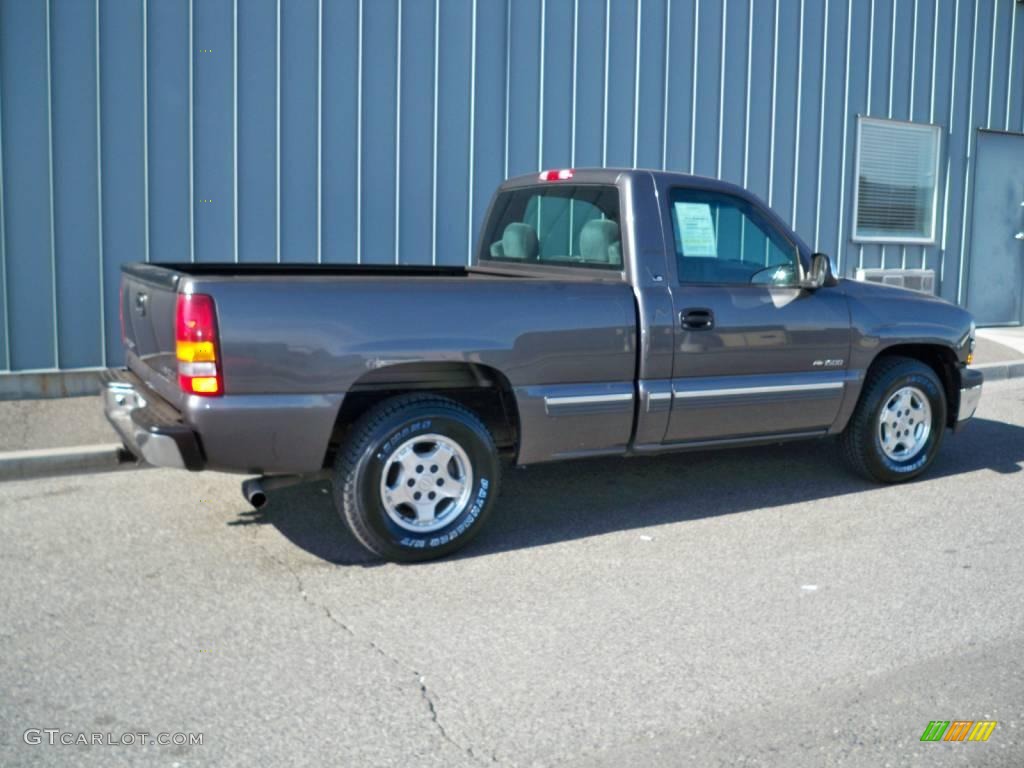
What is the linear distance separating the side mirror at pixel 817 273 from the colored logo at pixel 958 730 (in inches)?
120

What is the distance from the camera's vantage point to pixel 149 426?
4.80 m

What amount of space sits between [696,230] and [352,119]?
4304 mm

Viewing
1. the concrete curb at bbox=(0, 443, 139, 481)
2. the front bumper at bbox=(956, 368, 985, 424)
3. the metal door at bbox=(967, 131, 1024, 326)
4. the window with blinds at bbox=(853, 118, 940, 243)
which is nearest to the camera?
the concrete curb at bbox=(0, 443, 139, 481)

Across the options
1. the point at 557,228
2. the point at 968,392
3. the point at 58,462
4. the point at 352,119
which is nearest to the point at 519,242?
the point at 557,228

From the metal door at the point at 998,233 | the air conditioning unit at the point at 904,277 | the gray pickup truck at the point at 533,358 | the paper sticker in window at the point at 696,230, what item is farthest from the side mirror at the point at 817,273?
the metal door at the point at 998,233

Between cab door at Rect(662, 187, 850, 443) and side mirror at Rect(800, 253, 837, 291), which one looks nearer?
cab door at Rect(662, 187, 850, 443)

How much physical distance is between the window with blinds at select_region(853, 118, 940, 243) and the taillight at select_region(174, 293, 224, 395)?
411 inches

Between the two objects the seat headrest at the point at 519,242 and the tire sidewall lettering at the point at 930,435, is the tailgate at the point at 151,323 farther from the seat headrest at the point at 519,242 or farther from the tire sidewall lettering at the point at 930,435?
the tire sidewall lettering at the point at 930,435

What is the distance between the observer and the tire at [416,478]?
502 cm

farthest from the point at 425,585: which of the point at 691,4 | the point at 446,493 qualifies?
the point at 691,4

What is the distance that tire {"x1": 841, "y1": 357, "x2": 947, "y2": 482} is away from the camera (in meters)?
6.64

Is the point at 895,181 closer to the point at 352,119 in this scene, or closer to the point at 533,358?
the point at 352,119

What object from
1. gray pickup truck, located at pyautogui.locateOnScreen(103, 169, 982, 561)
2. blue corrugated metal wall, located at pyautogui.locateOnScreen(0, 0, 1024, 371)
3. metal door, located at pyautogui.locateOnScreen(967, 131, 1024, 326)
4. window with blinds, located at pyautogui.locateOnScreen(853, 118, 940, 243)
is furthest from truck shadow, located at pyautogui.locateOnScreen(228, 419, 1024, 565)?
metal door, located at pyautogui.locateOnScreen(967, 131, 1024, 326)

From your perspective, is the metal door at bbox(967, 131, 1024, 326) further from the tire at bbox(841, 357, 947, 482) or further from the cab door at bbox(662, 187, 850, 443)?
the cab door at bbox(662, 187, 850, 443)
